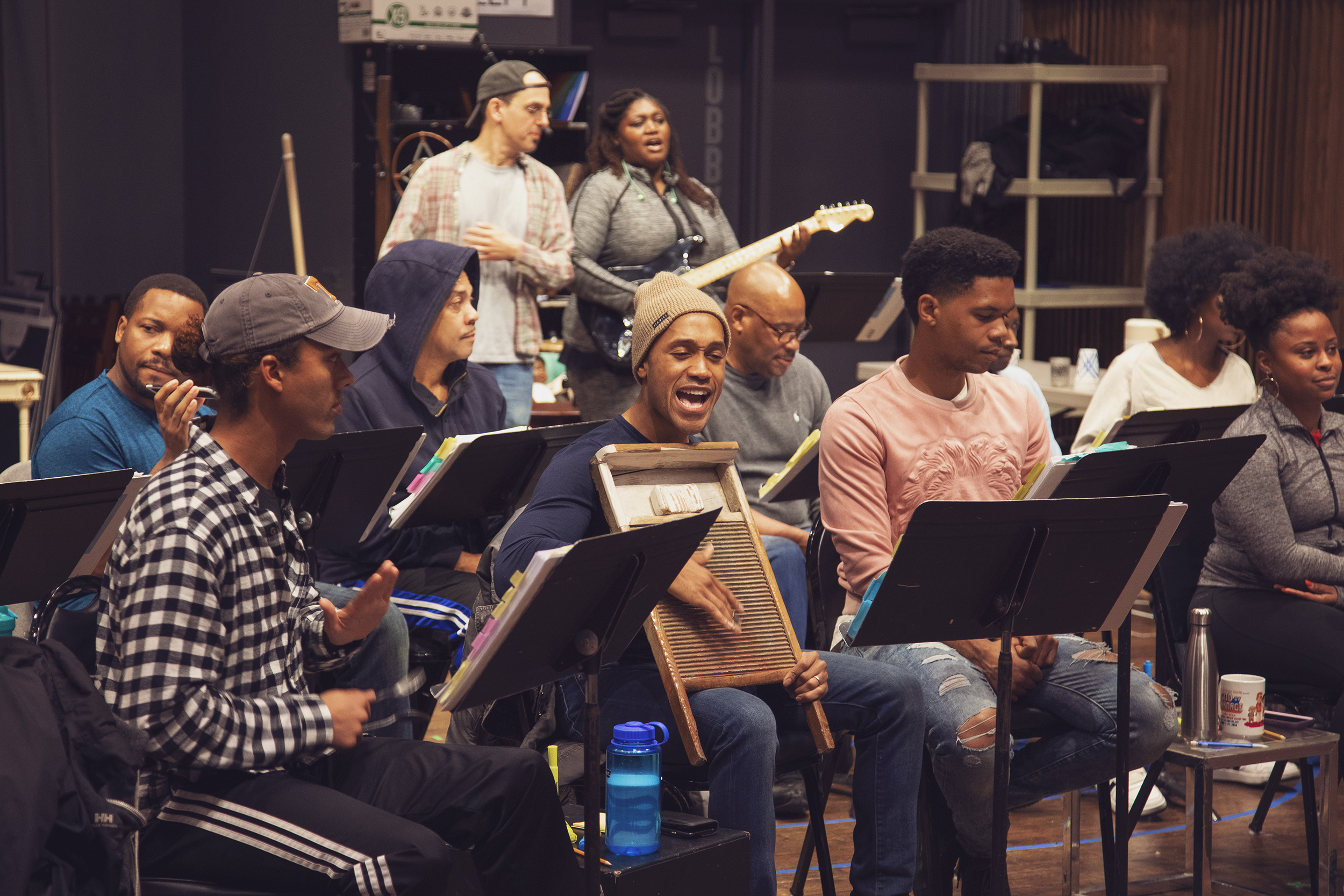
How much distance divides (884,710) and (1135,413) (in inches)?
48.3

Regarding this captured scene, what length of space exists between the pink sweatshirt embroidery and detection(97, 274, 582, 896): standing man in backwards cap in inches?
41.4

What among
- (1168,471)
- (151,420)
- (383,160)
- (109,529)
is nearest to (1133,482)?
(1168,471)

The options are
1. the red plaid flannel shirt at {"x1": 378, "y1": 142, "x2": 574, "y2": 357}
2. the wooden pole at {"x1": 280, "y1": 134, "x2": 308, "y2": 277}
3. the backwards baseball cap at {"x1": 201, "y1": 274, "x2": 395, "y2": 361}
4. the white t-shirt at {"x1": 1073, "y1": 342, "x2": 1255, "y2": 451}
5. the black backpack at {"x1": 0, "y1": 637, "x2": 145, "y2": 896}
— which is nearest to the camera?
the black backpack at {"x1": 0, "y1": 637, "x2": 145, "y2": 896}

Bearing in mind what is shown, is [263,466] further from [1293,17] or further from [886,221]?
[886,221]

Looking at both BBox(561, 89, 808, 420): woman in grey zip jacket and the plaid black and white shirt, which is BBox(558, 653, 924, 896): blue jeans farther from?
BBox(561, 89, 808, 420): woman in grey zip jacket

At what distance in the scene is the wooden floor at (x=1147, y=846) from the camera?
12.8ft

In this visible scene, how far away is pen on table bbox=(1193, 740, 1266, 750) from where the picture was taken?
A: 3.60m

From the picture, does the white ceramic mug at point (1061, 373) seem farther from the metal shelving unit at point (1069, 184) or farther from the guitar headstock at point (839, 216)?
the guitar headstock at point (839, 216)

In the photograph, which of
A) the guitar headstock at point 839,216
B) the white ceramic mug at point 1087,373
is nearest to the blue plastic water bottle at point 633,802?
the guitar headstock at point 839,216

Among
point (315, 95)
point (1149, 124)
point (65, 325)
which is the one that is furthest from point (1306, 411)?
point (65, 325)

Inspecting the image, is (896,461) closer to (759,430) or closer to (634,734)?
(634,734)

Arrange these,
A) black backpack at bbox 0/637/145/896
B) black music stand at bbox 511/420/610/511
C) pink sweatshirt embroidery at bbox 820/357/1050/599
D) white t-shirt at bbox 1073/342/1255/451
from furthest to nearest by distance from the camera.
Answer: white t-shirt at bbox 1073/342/1255/451, black music stand at bbox 511/420/610/511, pink sweatshirt embroidery at bbox 820/357/1050/599, black backpack at bbox 0/637/145/896

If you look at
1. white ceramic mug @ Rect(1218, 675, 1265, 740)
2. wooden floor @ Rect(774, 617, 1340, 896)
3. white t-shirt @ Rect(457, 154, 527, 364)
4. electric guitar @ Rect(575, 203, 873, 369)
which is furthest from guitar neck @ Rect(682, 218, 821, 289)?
white ceramic mug @ Rect(1218, 675, 1265, 740)

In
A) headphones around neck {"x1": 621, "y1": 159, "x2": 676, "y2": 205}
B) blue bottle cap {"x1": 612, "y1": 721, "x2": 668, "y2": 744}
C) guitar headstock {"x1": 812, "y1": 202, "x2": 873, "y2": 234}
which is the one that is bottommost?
blue bottle cap {"x1": 612, "y1": 721, "x2": 668, "y2": 744}
